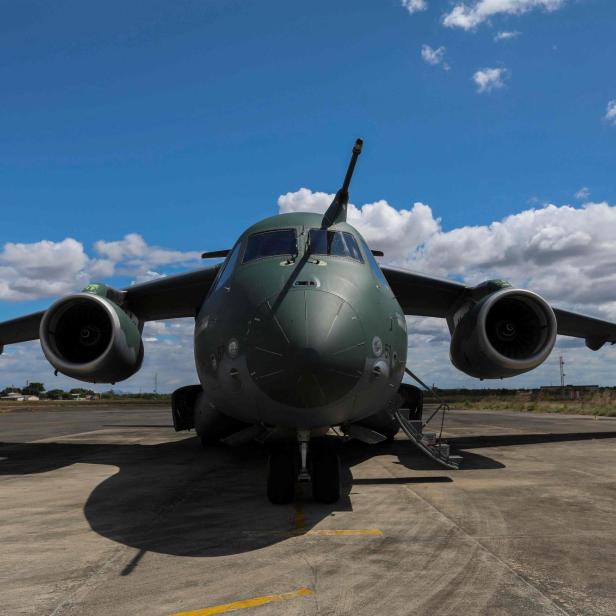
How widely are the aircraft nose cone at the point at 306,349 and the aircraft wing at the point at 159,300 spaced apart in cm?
617

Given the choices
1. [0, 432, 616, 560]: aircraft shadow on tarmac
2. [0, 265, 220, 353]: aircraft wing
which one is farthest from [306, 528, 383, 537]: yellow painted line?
[0, 265, 220, 353]: aircraft wing

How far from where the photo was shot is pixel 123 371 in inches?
402

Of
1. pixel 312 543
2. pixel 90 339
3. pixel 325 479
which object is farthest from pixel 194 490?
pixel 90 339

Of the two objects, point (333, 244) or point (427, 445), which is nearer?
point (333, 244)

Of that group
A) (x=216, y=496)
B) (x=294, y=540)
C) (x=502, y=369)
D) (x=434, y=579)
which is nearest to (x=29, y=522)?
(x=216, y=496)

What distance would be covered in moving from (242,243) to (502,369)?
5.04 m

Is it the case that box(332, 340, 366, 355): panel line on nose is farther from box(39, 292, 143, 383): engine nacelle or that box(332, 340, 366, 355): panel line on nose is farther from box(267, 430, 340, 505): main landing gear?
box(39, 292, 143, 383): engine nacelle

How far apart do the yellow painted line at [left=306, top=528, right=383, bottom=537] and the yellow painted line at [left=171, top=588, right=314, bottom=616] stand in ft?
4.68

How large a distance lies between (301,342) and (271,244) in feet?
7.26

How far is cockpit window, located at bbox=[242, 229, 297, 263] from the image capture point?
6.64 meters

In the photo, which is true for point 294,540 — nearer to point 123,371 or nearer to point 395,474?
point 395,474

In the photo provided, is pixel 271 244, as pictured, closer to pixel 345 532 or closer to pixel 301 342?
pixel 301 342

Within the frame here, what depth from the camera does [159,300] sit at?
12.8 metres

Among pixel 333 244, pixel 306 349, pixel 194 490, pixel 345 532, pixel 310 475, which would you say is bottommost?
pixel 194 490
